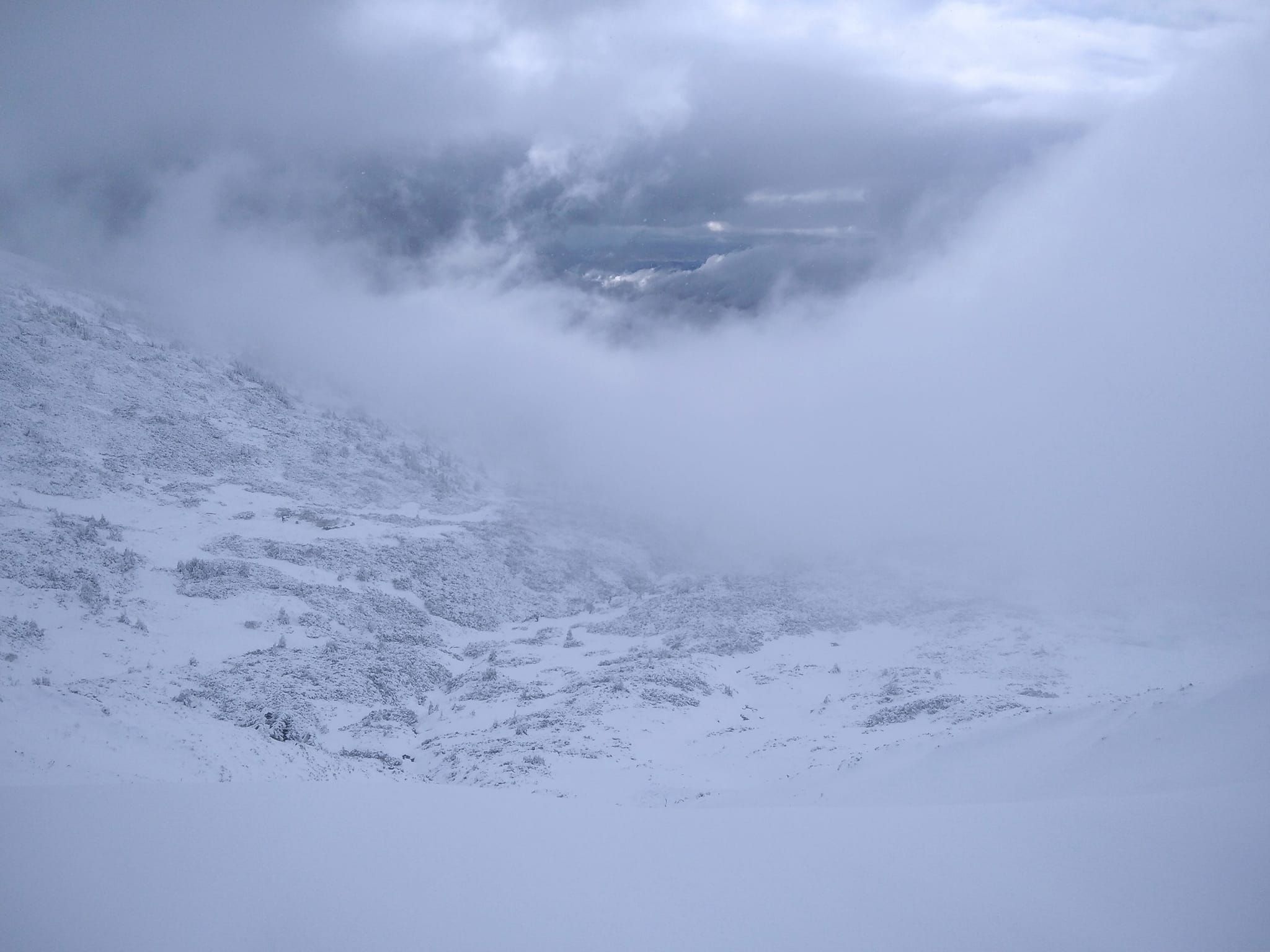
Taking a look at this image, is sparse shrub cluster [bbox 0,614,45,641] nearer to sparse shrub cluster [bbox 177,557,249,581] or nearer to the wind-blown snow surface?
the wind-blown snow surface

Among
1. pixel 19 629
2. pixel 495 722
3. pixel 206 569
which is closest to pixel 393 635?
pixel 206 569

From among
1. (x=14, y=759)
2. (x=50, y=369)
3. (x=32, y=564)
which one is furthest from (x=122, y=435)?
(x=14, y=759)

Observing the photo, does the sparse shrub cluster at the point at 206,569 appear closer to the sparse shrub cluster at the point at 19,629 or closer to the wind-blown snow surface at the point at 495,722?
the wind-blown snow surface at the point at 495,722

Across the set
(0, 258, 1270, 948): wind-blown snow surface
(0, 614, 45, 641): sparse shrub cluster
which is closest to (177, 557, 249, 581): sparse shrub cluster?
(0, 258, 1270, 948): wind-blown snow surface

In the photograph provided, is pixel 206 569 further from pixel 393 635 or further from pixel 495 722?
pixel 495 722

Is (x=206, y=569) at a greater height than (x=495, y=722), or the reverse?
(x=206, y=569)

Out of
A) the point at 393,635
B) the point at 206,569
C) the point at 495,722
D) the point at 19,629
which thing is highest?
the point at 206,569
